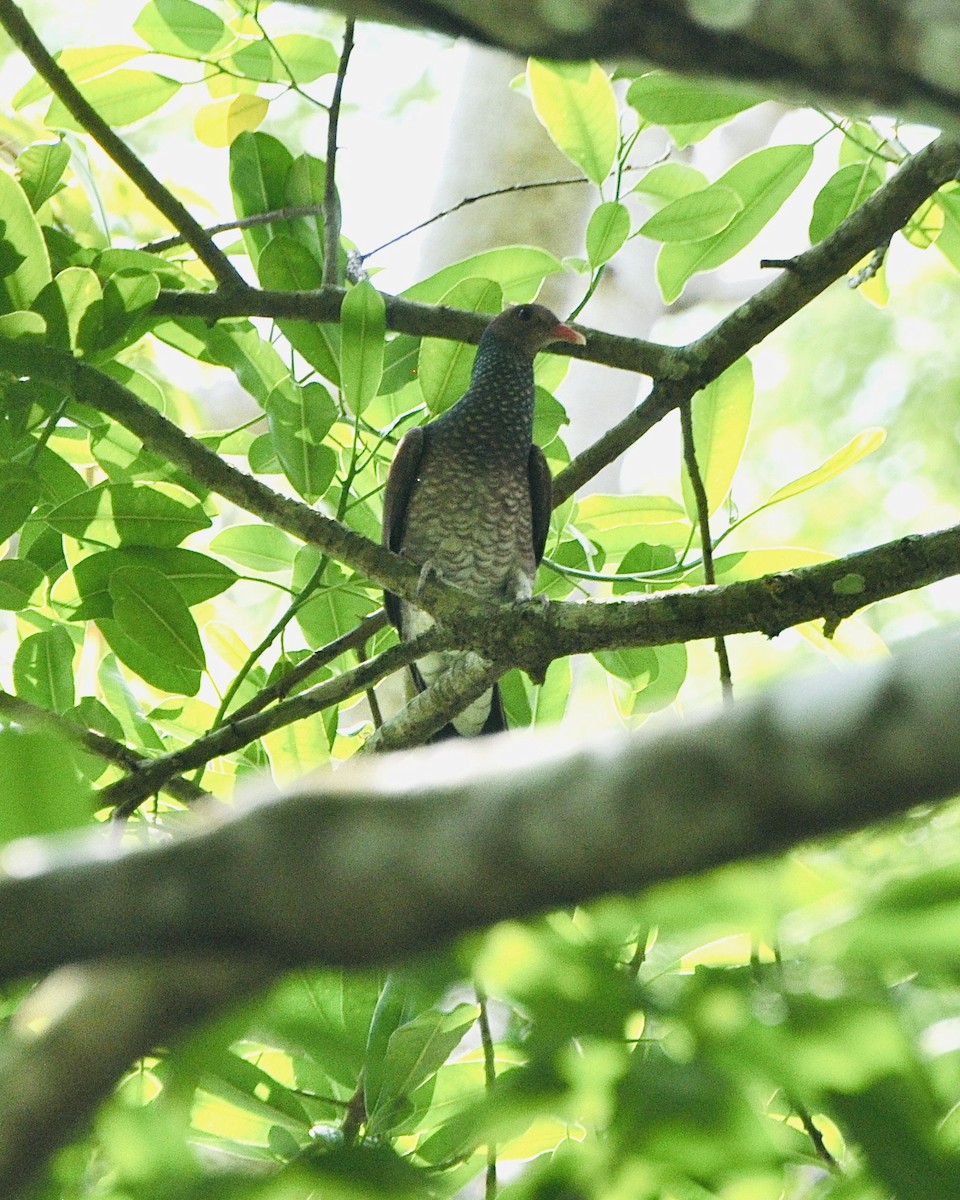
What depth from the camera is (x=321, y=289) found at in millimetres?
1522

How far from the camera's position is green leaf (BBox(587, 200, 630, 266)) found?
147 cm

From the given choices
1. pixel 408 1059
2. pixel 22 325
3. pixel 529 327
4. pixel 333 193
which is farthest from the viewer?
pixel 529 327

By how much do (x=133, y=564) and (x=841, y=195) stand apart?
1047mm

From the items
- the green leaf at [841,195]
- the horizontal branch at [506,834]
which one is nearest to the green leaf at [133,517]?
the green leaf at [841,195]

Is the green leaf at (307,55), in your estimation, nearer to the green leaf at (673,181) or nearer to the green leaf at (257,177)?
the green leaf at (257,177)

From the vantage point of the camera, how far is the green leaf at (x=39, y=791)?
39cm

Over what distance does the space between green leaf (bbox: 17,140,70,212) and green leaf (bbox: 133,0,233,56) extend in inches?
11.2

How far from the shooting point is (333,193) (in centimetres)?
156

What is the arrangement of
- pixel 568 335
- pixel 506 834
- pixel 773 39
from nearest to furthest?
1. pixel 506 834
2. pixel 773 39
3. pixel 568 335

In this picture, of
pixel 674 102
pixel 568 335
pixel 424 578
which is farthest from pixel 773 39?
pixel 568 335

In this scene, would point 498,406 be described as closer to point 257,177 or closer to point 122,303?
point 257,177

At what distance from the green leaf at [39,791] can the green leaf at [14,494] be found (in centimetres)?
93

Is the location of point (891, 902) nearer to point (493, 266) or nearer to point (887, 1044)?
point (887, 1044)

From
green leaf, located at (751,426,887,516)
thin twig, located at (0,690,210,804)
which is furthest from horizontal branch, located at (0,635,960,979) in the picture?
green leaf, located at (751,426,887,516)
